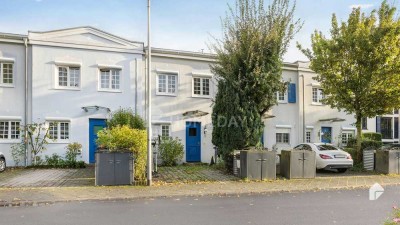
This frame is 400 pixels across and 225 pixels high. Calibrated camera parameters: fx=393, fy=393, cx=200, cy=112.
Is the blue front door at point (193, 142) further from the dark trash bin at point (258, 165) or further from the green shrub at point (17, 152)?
the green shrub at point (17, 152)

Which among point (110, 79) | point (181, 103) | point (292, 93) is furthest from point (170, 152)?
point (292, 93)

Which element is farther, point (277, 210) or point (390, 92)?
point (390, 92)

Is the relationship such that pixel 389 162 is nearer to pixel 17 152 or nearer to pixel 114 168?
pixel 114 168

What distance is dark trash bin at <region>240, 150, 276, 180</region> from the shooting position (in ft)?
49.3

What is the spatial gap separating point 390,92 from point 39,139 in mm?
17397

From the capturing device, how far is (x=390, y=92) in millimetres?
18766

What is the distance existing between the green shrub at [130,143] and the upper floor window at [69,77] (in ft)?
25.5

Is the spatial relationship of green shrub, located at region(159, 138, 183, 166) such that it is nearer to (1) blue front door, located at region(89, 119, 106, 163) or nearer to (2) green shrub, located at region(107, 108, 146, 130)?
(2) green shrub, located at region(107, 108, 146, 130)

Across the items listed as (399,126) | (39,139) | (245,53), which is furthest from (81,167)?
(399,126)

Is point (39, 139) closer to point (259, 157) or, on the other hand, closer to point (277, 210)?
point (259, 157)

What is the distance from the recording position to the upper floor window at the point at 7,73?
64.8 feet

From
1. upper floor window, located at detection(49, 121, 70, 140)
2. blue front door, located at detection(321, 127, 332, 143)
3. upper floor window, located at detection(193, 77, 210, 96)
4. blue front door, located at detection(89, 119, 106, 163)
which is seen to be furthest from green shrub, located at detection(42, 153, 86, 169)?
blue front door, located at detection(321, 127, 332, 143)

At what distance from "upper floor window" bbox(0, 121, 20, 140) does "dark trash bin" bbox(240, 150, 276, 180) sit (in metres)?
11.8

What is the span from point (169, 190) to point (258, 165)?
429 centimetres
